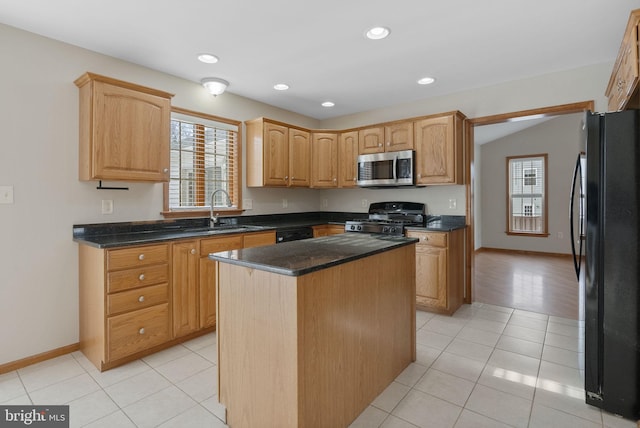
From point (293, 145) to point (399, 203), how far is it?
1562mm

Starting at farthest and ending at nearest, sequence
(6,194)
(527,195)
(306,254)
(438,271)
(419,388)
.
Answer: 1. (527,195)
2. (438,271)
3. (6,194)
4. (419,388)
5. (306,254)

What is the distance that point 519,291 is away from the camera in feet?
14.2

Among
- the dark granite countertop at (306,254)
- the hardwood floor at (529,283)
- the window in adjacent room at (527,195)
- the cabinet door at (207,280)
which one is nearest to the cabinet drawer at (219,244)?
the cabinet door at (207,280)

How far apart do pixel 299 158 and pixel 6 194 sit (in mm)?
2827

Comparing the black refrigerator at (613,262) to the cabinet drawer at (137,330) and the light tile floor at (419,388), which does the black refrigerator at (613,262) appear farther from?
the cabinet drawer at (137,330)

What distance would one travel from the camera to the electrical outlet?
9.21 feet

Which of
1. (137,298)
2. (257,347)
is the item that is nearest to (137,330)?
(137,298)

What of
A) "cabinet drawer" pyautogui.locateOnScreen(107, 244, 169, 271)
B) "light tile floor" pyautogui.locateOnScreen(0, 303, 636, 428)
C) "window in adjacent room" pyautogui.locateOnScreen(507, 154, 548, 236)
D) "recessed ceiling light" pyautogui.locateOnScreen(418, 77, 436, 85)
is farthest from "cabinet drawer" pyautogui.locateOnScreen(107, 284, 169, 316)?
"window in adjacent room" pyautogui.locateOnScreen(507, 154, 548, 236)

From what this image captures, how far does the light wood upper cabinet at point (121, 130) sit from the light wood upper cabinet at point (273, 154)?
1149mm

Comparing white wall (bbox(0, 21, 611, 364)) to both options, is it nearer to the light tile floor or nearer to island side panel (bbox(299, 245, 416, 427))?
the light tile floor

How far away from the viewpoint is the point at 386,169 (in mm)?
3992

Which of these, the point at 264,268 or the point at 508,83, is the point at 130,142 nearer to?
the point at 264,268

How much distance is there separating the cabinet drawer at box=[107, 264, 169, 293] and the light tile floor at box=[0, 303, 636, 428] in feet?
1.92

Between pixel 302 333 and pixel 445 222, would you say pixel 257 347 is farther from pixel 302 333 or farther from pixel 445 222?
pixel 445 222
